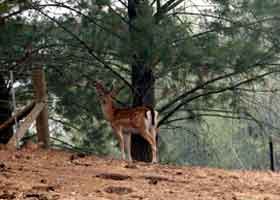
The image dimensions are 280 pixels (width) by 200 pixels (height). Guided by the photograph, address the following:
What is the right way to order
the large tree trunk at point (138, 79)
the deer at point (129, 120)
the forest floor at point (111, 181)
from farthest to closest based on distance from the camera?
the deer at point (129, 120)
the large tree trunk at point (138, 79)
the forest floor at point (111, 181)

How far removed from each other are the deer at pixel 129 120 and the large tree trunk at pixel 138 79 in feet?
2.21

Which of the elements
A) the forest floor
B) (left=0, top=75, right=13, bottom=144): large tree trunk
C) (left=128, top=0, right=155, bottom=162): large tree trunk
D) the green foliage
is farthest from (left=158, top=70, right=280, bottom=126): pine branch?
the forest floor

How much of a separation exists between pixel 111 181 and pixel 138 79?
194 inches

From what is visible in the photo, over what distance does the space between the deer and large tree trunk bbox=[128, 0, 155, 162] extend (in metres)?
0.68

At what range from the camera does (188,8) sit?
11.1 metres

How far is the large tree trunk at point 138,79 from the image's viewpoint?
9.01 m

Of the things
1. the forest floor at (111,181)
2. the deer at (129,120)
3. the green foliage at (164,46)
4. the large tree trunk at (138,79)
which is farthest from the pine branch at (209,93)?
the forest floor at (111,181)

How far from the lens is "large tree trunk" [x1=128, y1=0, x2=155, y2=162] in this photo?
355 inches

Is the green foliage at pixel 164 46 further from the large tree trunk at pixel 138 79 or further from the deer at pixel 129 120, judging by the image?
→ the deer at pixel 129 120

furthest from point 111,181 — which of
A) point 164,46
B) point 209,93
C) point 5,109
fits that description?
point 5,109

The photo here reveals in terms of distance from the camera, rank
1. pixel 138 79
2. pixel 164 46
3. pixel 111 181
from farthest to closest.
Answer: pixel 138 79 → pixel 164 46 → pixel 111 181

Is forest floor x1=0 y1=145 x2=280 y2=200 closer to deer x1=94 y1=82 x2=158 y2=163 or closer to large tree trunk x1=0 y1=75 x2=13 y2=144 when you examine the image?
deer x1=94 y1=82 x2=158 y2=163

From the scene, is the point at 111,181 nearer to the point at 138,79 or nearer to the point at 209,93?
the point at 138,79

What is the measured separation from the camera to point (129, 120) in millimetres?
9547
